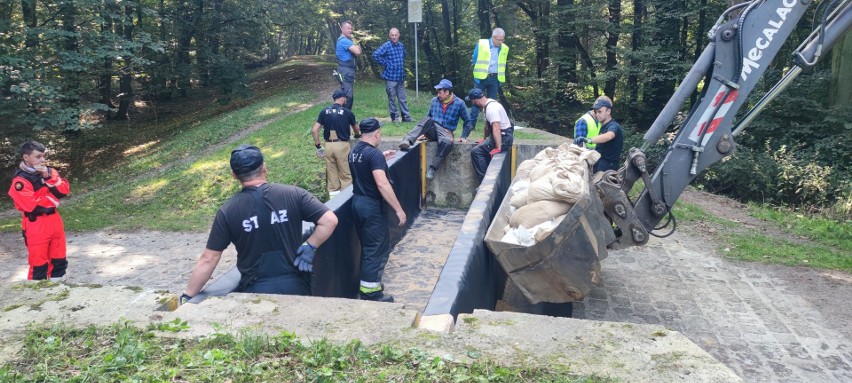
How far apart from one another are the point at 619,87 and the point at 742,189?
10627 mm

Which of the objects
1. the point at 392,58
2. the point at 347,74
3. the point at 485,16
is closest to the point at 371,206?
the point at 347,74

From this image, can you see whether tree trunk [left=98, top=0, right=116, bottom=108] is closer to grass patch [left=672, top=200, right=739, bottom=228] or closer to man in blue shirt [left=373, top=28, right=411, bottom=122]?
man in blue shirt [left=373, top=28, right=411, bottom=122]

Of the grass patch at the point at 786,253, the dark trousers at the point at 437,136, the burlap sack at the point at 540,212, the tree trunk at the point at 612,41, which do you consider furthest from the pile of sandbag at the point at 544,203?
the tree trunk at the point at 612,41

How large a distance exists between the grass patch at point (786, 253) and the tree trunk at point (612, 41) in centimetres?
1151

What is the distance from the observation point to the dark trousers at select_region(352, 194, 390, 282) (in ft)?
20.2

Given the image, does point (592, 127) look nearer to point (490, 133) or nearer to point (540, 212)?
point (490, 133)

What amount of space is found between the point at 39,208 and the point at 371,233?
3715 mm

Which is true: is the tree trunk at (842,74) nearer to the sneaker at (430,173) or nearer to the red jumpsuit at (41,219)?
the sneaker at (430,173)

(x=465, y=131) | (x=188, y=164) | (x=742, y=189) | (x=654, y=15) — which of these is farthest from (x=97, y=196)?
(x=654, y=15)

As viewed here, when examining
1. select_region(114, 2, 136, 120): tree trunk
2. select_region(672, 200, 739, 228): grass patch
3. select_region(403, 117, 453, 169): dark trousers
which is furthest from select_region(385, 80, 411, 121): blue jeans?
select_region(114, 2, 136, 120): tree trunk

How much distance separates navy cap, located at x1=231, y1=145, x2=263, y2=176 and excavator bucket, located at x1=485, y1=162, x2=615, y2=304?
2.16 metres

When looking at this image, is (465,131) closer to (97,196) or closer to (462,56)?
(97,196)

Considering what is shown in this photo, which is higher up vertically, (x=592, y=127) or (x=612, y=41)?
(x=612, y=41)

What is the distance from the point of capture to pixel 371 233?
624 centimetres
